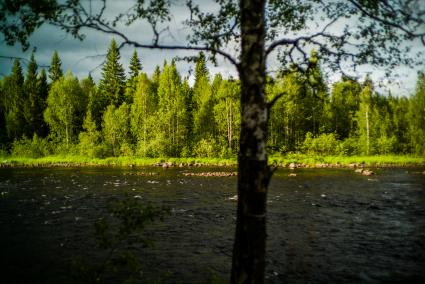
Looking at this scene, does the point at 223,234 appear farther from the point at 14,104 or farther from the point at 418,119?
the point at 14,104

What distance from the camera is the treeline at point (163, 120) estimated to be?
2393 inches

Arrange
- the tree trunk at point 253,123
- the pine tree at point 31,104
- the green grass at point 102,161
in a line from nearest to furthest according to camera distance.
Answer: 1. the tree trunk at point 253,123
2. the green grass at point 102,161
3. the pine tree at point 31,104

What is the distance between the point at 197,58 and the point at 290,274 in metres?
6.99

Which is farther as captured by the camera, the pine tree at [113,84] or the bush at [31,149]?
the pine tree at [113,84]

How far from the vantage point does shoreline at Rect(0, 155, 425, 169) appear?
51688 mm

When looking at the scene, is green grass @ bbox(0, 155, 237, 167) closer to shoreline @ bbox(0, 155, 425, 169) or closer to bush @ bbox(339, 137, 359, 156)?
shoreline @ bbox(0, 155, 425, 169)

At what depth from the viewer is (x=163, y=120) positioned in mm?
60938

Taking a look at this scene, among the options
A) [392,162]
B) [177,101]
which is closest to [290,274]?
[392,162]

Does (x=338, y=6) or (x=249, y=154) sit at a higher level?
(x=338, y=6)

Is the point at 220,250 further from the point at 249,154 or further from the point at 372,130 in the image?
the point at 372,130

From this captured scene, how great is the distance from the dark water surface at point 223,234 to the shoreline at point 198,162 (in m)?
24.4

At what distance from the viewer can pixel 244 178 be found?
5379 mm

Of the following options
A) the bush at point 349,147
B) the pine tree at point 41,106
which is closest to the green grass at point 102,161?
the pine tree at point 41,106

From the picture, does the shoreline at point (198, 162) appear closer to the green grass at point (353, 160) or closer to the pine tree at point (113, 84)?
the green grass at point (353, 160)
